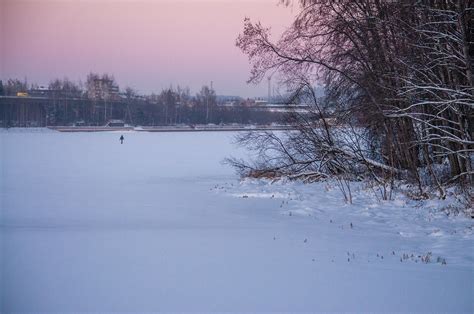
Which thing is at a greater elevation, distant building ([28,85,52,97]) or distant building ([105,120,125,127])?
distant building ([28,85,52,97])

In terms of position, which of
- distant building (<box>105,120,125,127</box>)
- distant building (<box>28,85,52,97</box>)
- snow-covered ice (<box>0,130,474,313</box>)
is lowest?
snow-covered ice (<box>0,130,474,313</box>)

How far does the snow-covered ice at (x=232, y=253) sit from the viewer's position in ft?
20.6

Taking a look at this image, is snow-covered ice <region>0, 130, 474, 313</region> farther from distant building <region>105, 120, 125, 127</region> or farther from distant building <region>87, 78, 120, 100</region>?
distant building <region>87, 78, 120, 100</region>

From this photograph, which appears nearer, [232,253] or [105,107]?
[232,253]

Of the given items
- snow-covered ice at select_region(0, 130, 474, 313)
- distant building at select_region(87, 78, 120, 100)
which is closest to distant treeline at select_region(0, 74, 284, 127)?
distant building at select_region(87, 78, 120, 100)

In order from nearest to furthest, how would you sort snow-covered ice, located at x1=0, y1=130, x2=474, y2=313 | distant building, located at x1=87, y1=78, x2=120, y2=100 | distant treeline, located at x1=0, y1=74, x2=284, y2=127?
snow-covered ice, located at x1=0, y1=130, x2=474, y2=313 → distant treeline, located at x1=0, y1=74, x2=284, y2=127 → distant building, located at x1=87, y1=78, x2=120, y2=100

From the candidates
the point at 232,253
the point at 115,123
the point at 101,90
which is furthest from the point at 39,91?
the point at 232,253

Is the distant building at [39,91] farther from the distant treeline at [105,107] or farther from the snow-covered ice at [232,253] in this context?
the snow-covered ice at [232,253]

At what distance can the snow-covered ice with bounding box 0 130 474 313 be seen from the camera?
247 inches

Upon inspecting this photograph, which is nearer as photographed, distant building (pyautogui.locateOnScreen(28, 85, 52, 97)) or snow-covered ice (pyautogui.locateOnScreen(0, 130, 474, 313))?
snow-covered ice (pyautogui.locateOnScreen(0, 130, 474, 313))

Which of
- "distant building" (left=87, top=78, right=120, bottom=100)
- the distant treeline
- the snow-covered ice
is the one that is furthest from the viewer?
"distant building" (left=87, top=78, right=120, bottom=100)

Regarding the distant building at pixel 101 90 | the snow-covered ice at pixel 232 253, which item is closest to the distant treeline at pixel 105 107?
the distant building at pixel 101 90

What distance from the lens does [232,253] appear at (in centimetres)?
862

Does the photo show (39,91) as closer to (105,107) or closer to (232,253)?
(105,107)
